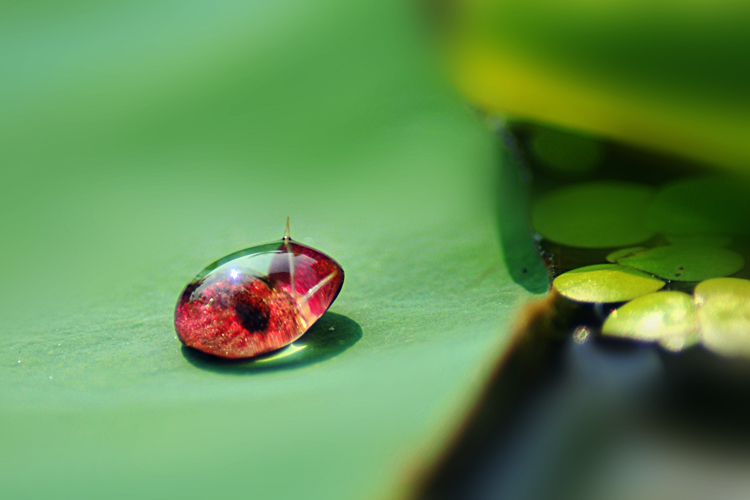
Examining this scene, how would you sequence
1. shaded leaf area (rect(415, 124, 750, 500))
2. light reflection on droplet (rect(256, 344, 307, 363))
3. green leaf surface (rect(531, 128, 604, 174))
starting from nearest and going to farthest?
shaded leaf area (rect(415, 124, 750, 500)) < light reflection on droplet (rect(256, 344, 307, 363)) < green leaf surface (rect(531, 128, 604, 174))

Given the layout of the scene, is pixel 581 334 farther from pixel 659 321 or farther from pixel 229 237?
pixel 229 237

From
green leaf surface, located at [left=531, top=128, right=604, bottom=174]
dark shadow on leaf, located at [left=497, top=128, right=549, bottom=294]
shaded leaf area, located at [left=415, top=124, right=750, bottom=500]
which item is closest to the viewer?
shaded leaf area, located at [left=415, top=124, right=750, bottom=500]

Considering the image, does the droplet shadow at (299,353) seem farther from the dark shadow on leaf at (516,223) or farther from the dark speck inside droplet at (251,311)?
the dark shadow on leaf at (516,223)

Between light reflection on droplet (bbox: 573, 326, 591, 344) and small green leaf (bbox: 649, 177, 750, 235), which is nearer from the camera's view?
light reflection on droplet (bbox: 573, 326, 591, 344)

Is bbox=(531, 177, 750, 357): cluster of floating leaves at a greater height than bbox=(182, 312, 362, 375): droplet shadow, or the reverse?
bbox=(531, 177, 750, 357): cluster of floating leaves

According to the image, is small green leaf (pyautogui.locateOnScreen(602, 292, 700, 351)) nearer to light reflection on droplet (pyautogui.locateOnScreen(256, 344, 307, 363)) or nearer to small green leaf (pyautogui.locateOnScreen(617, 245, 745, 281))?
small green leaf (pyautogui.locateOnScreen(617, 245, 745, 281))

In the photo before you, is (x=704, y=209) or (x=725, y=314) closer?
(x=725, y=314)

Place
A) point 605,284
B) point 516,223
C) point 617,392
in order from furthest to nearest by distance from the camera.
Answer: point 516,223, point 605,284, point 617,392

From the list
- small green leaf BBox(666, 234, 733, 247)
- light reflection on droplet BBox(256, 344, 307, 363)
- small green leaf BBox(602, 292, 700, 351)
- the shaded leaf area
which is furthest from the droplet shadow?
small green leaf BBox(666, 234, 733, 247)

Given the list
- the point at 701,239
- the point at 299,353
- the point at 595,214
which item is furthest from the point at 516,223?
the point at 299,353
